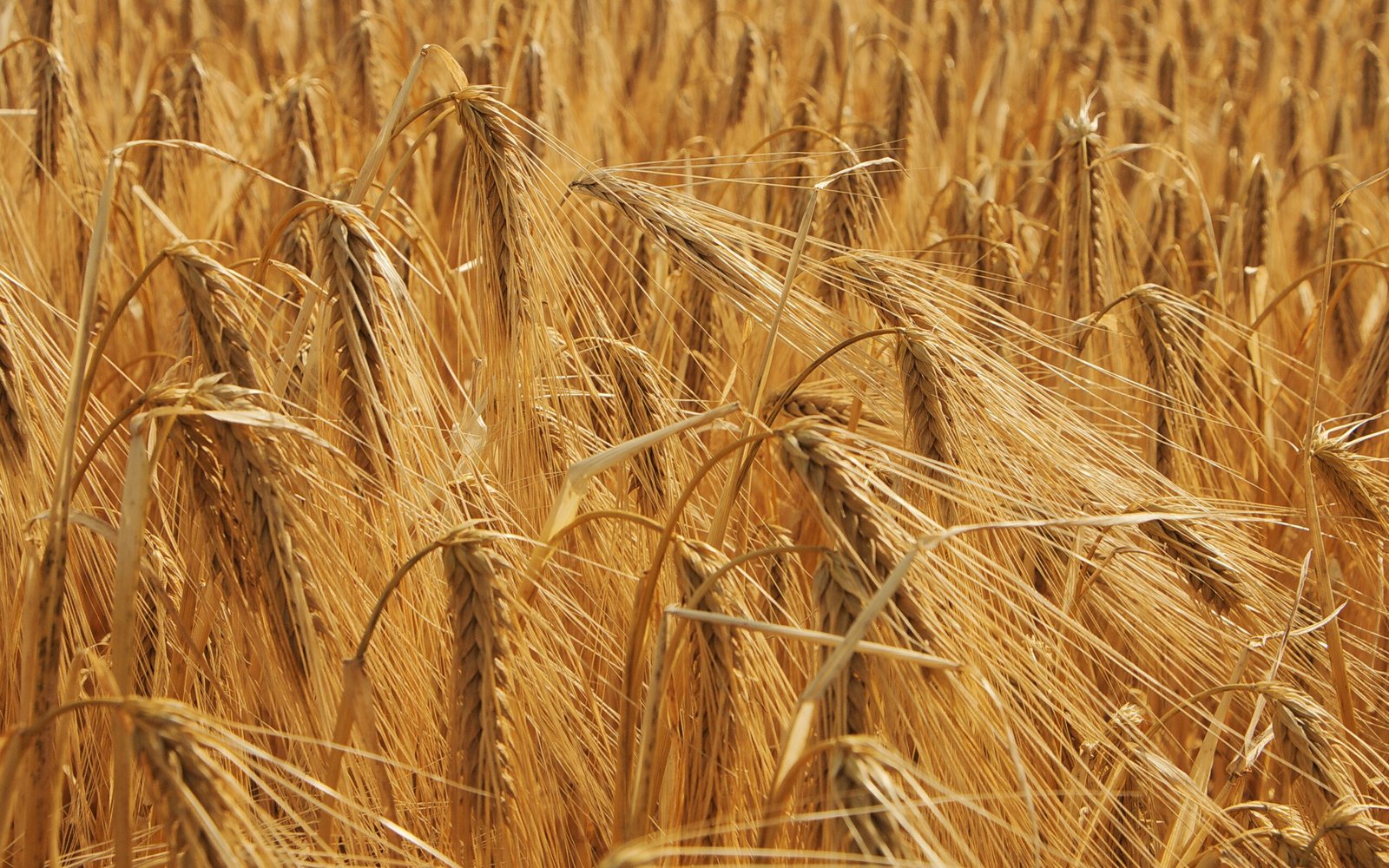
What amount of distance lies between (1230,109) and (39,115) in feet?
10.3

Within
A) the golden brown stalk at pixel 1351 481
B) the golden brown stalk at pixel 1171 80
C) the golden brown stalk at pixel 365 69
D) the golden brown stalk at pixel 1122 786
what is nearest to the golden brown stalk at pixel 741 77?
the golden brown stalk at pixel 365 69

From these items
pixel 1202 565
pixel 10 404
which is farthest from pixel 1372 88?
pixel 10 404

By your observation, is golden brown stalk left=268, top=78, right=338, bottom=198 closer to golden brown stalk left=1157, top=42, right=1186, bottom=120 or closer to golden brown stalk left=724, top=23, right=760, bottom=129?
golden brown stalk left=724, top=23, right=760, bottom=129

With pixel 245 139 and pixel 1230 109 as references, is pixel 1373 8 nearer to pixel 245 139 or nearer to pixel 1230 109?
pixel 1230 109

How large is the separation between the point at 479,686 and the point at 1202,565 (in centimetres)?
69

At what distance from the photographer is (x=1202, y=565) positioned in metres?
1.17

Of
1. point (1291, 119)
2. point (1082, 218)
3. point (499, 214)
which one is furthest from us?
point (1291, 119)

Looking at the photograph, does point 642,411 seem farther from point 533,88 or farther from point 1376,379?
point 533,88

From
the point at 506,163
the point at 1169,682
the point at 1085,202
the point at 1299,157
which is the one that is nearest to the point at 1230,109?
the point at 1299,157

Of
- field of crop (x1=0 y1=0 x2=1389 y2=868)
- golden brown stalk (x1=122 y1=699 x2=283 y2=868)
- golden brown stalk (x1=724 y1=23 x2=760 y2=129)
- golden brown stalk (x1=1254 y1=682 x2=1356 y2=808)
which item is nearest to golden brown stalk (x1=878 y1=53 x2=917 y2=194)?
golden brown stalk (x1=724 y1=23 x2=760 y2=129)

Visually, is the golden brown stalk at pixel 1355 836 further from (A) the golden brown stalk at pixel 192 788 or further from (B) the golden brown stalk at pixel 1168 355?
(A) the golden brown stalk at pixel 192 788

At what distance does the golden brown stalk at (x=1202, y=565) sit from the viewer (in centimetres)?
115

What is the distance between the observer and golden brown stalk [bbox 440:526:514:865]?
931mm

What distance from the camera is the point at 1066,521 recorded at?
0.83m
